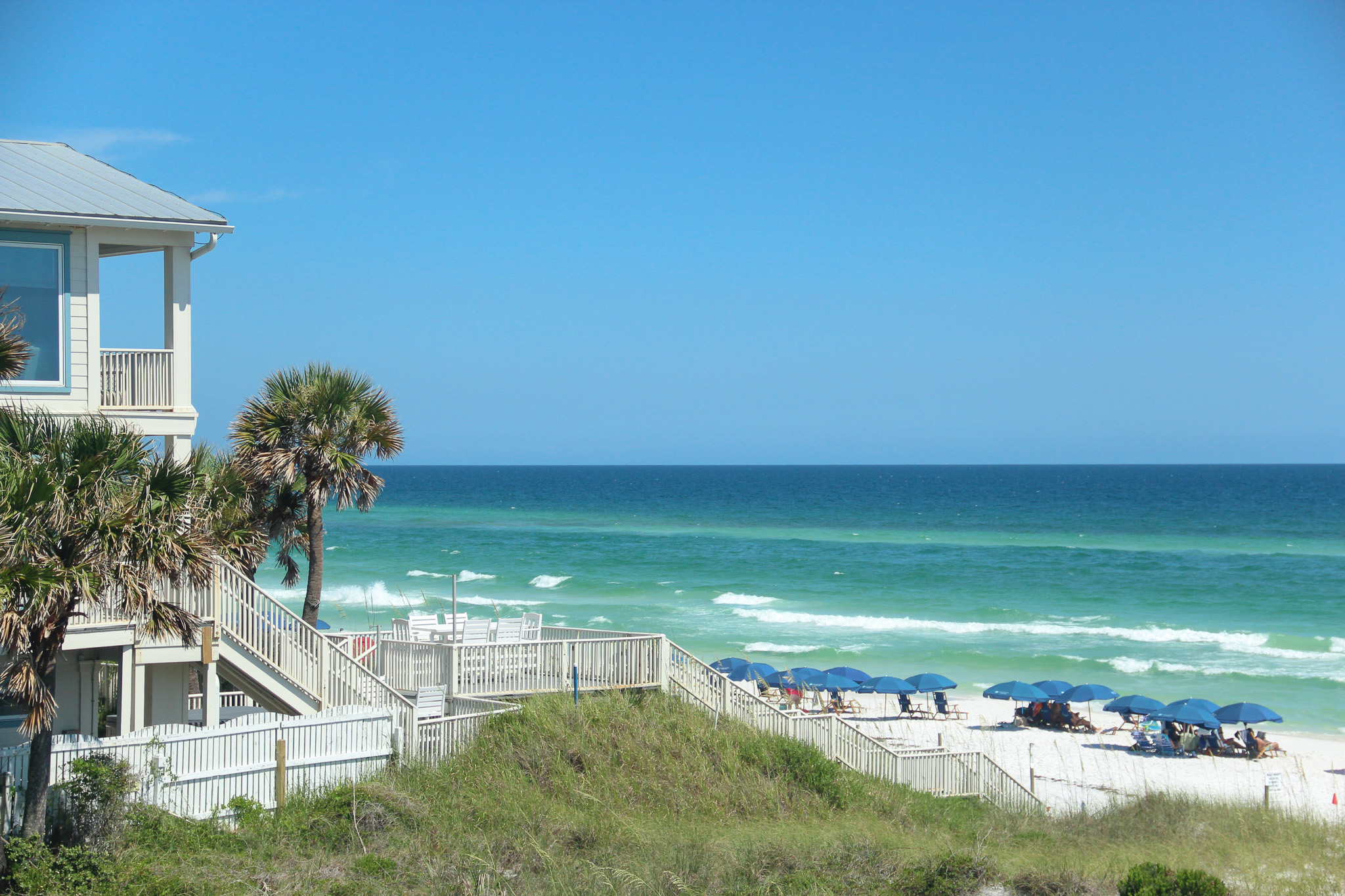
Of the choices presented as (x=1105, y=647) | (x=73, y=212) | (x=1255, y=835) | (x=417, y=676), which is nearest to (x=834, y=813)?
(x=1255, y=835)

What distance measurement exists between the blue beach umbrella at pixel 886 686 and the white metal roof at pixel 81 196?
1985 cm

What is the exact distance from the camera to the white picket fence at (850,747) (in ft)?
53.5

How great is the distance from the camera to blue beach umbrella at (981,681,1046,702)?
2742cm

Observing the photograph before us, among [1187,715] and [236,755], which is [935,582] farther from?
[236,755]

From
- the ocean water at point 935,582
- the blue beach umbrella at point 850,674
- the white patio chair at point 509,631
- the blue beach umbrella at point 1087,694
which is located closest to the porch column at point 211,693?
the white patio chair at point 509,631

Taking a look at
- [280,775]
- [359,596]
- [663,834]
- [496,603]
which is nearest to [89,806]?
[280,775]

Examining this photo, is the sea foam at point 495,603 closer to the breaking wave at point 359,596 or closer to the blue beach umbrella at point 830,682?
the breaking wave at point 359,596

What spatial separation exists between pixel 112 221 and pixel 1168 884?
13.2 meters

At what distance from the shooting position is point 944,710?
2830 centimetres

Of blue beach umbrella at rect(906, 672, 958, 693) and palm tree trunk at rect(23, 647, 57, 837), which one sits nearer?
palm tree trunk at rect(23, 647, 57, 837)

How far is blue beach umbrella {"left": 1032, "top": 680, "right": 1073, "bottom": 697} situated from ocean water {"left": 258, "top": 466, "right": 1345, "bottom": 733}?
5038 millimetres

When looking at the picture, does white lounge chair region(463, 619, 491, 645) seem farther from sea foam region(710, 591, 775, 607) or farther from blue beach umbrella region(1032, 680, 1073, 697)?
sea foam region(710, 591, 775, 607)

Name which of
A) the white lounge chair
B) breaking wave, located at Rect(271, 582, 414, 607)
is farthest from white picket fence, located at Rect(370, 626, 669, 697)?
breaking wave, located at Rect(271, 582, 414, 607)

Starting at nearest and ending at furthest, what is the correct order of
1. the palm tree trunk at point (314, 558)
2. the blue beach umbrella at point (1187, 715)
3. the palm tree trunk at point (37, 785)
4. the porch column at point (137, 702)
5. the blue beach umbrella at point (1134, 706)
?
the palm tree trunk at point (37, 785) < the porch column at point (137, 702) < the palm tree trunk at point (314, 558) < the blue beach umbrella at point (1187, 715) < the blue beach umbrella at point (1134, 706)
